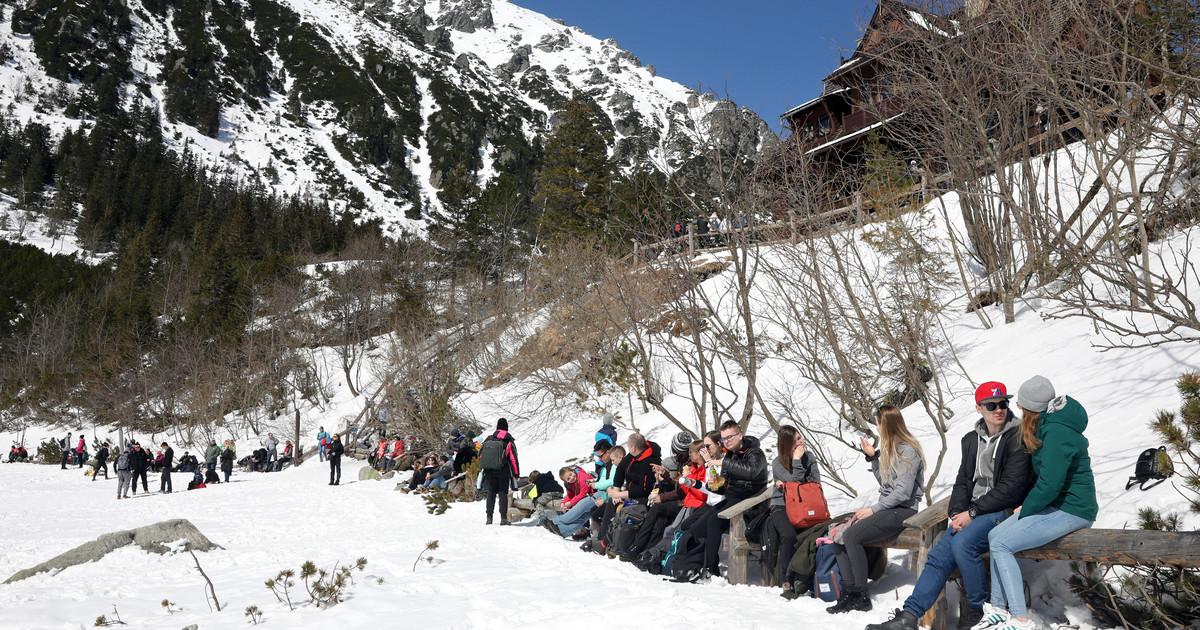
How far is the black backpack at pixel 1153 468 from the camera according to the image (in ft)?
15.2

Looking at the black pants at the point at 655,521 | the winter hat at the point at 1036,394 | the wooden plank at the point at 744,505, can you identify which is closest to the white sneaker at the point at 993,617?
the winter hat at the point at 1036,394

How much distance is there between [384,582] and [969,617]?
484 cm

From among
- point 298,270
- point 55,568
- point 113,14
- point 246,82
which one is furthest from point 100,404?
point 113,14

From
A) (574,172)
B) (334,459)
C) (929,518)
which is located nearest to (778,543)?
(929,518)

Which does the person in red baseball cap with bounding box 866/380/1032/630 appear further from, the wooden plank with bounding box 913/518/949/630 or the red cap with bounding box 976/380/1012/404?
the wooden plank with bounding box 913/518/949/630

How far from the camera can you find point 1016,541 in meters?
4.02

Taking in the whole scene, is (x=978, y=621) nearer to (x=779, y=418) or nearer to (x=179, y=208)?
(x=779, y=418)

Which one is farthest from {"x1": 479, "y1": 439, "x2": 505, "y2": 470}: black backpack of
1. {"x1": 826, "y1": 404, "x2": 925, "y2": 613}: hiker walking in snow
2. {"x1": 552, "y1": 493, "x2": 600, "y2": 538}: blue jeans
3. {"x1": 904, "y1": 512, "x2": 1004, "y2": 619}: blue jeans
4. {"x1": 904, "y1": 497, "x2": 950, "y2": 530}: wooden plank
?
{"x1": 904, "y1": 512, "x2": 1004, "y2": 619}: blue jeans

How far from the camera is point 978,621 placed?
427cm

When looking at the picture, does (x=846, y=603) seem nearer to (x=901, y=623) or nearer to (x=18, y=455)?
(x=901, y=623)

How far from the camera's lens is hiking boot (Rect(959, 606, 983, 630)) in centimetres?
424

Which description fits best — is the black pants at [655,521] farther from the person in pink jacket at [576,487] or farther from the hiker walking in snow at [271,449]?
the hiker walking in snow at [271,449]

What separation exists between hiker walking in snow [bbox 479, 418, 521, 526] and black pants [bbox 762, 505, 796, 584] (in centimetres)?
525

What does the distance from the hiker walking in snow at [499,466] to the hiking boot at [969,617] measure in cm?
701
